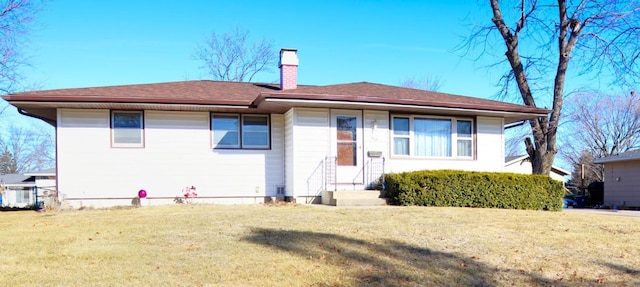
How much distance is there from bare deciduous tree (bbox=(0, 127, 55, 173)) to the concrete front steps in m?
40.7

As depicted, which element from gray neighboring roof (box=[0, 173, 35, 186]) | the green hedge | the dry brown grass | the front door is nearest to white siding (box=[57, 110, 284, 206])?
the front door

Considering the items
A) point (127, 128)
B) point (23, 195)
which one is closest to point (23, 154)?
point (23, 195)

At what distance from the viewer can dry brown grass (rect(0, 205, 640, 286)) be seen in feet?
16.8

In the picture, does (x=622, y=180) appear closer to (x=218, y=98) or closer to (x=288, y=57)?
(x=288, y=57)

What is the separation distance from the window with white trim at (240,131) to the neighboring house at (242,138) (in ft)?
0.09

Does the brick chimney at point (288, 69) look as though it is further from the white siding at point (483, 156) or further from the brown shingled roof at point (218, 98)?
the white siding at point (483, 156)

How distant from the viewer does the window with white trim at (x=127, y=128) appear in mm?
→ 12234

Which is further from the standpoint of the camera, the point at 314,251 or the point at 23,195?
the point at 23,195

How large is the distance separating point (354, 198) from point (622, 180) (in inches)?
675

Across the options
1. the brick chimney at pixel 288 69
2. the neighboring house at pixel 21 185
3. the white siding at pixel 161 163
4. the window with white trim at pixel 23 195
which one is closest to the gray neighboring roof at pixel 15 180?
the neighboring house at pixel 21 185

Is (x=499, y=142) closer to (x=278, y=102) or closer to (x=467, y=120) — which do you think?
(x=467, y=120)

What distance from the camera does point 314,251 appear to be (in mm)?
6168

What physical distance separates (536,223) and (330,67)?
64.0 feet

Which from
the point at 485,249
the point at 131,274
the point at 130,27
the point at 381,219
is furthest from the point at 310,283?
the point at 130,27
